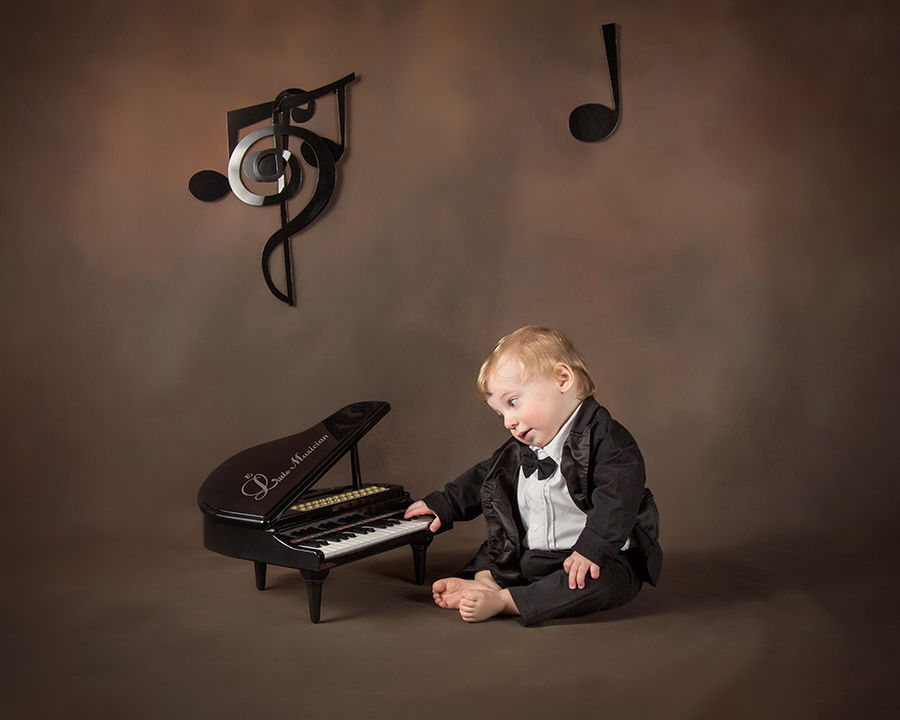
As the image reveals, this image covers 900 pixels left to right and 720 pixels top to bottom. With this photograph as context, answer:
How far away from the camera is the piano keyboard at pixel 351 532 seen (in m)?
2.69

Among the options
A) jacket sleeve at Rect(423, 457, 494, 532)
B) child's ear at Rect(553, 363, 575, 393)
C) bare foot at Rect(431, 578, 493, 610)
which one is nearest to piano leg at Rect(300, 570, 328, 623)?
bare foot at Rect(431, 578, 493, 610)

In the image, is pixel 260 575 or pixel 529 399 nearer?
pixel 529 399

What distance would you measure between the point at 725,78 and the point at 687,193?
0.47 meters

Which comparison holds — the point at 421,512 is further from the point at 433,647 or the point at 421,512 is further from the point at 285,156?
the point at 285,156

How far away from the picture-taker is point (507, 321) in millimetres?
3990

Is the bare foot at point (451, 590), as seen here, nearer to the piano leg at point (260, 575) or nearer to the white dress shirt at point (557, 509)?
the white dress shirt at point (557, 509)

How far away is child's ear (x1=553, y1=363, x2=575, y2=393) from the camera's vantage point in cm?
276

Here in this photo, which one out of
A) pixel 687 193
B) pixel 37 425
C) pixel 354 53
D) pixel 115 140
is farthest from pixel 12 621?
pixel 687 193

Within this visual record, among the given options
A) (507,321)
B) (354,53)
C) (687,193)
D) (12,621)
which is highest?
(354,53)

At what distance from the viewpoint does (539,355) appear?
2.77m

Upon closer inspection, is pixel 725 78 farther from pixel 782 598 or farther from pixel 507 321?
pixel 782 598

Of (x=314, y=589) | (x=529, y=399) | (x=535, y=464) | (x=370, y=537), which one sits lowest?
(x=314, y=589)

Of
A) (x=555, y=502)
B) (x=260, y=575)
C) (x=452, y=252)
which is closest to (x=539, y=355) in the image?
(x=555, y=502)

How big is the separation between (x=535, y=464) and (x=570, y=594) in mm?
387
